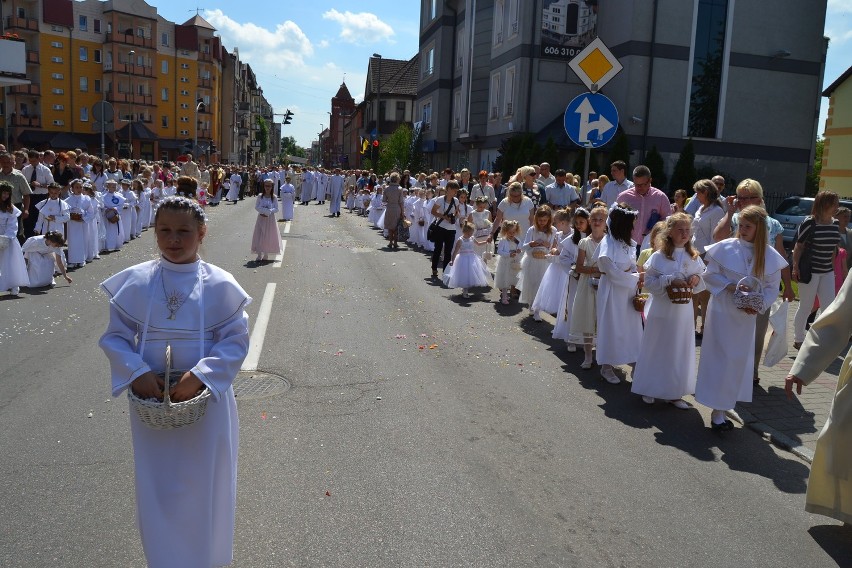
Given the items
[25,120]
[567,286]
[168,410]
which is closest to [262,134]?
[25,120]

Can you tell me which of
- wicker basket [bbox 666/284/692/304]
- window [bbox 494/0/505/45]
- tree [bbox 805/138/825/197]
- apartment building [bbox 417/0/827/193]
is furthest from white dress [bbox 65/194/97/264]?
tree [bbox 805/138/825/197]

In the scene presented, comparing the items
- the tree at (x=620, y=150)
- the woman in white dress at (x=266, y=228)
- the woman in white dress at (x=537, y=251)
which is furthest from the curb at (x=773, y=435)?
the tree at (x=620, y=150)

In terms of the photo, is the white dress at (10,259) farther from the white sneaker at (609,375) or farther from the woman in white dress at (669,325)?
the woman in white dress at (669,325)

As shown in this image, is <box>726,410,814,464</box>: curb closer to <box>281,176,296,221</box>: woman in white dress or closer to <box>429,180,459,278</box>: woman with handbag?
<box>429,180,459,278</box>: woman with handbag

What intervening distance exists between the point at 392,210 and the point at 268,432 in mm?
15617

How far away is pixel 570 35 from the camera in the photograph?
1312 inches

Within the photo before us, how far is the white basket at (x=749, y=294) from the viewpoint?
6.25 meters

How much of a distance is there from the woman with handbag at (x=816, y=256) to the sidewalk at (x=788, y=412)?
141 centimetres

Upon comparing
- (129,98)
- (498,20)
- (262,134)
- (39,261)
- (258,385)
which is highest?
(498,20)

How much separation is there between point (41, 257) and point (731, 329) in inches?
436

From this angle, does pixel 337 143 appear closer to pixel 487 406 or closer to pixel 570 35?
pixel 570 35

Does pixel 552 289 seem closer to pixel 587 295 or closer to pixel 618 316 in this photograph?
pixel 587 295

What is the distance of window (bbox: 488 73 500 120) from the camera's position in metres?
37.0

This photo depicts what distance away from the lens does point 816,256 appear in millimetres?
9672
